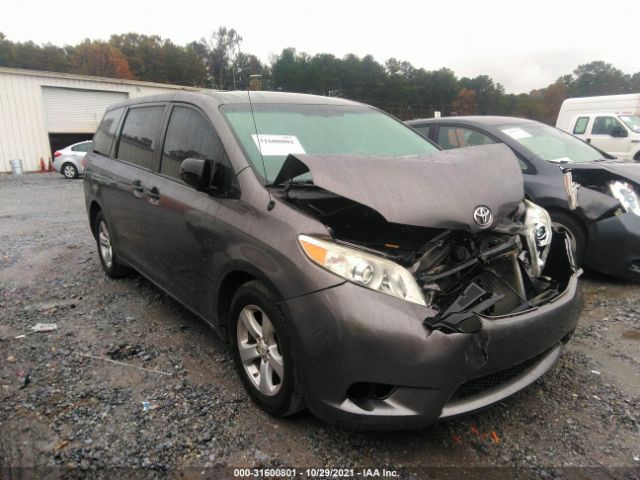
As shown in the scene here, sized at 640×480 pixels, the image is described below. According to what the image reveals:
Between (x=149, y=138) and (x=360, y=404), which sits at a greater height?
(x=149, y=138)

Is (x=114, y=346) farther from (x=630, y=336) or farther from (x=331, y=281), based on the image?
(x=630, y=336)

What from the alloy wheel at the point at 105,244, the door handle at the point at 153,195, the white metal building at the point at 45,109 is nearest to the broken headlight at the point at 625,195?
the door handle at the point at 153,195

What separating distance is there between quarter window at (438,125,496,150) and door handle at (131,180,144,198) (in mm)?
3340

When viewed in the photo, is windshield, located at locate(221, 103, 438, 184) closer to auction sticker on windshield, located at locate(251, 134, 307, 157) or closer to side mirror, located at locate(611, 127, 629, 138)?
auction sticker on windshield, located at locate(251, 134, 307, 157)

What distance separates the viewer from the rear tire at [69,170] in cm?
1886

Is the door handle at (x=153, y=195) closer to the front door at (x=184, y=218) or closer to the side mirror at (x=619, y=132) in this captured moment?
the front door at (x=184, y=218)

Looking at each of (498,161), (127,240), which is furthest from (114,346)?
(498,161)

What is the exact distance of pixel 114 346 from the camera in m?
3.49

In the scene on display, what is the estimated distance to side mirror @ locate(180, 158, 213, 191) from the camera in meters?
2.70

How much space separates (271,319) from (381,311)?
23.2 inches

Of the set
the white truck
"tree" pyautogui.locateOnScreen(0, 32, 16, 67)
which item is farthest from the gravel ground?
"tree" pyautogui.locateOnScreen(0, 32, 16, 67)

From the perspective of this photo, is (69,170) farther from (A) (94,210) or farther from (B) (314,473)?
(B) (314,473)

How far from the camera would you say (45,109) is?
23703 mm

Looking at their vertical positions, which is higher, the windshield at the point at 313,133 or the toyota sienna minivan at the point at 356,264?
the windshield at the point at 313,133
